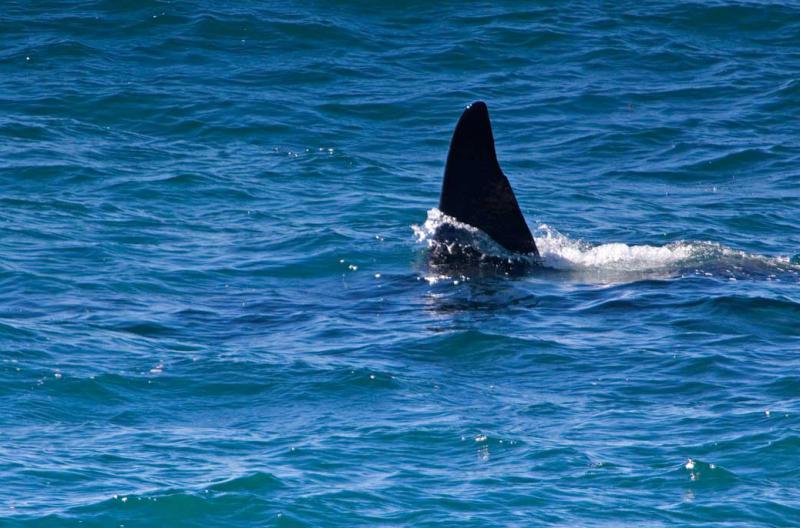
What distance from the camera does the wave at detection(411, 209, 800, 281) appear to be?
642 inches

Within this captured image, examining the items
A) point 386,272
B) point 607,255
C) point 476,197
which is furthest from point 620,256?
point 386,272

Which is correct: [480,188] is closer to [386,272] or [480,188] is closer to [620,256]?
[386,272]

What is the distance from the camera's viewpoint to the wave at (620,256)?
16.3 m

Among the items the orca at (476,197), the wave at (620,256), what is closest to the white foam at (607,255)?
the wave at (620,256)

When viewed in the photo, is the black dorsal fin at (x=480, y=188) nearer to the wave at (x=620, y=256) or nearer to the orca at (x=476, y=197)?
the orca at (x=476, y=197)

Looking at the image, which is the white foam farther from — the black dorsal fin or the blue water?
the black dorsal fin

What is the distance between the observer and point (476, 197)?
1611cm

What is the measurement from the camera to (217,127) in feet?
76.5

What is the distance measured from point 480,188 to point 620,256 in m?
2.29

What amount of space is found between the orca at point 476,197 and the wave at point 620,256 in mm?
49

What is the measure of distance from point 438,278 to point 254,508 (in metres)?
6.99

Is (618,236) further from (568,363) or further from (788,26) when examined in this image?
(788,26)

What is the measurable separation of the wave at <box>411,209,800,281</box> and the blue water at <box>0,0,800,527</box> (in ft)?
0.25

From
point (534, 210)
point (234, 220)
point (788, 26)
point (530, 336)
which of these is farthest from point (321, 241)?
point (788, 26)
